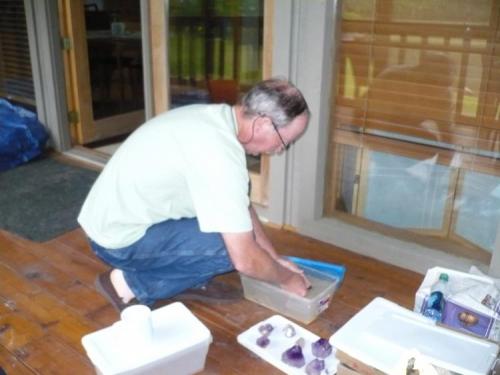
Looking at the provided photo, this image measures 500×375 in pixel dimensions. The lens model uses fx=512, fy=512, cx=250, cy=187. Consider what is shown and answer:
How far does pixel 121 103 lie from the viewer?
4207mm

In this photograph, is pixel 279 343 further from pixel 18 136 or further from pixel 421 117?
pixel 18 136

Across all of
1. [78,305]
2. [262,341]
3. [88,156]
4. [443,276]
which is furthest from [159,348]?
[88,156]

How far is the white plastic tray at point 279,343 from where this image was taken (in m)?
1.57

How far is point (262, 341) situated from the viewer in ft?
5.53

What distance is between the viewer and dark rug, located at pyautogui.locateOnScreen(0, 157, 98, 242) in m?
2.58

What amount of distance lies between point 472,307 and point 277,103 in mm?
890

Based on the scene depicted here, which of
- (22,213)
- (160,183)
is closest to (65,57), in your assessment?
(22,213)

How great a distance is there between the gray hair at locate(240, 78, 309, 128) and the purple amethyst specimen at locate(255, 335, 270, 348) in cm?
70

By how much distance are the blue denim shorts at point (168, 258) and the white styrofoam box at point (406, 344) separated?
535 millimetres

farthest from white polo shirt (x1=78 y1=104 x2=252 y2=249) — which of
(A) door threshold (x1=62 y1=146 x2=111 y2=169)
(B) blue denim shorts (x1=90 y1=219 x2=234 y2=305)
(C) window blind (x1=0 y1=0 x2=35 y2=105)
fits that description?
(C) window blind (x1=0 y1=0 x2=35 y2=105)

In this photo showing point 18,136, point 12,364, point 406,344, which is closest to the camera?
point 406,344

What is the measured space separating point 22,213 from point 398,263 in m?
1.94

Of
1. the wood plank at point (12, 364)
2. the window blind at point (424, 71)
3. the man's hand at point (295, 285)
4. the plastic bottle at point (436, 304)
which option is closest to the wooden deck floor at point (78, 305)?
the wood plank at point (12, 364)

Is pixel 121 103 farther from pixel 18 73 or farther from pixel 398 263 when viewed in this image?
pixel 398 263
